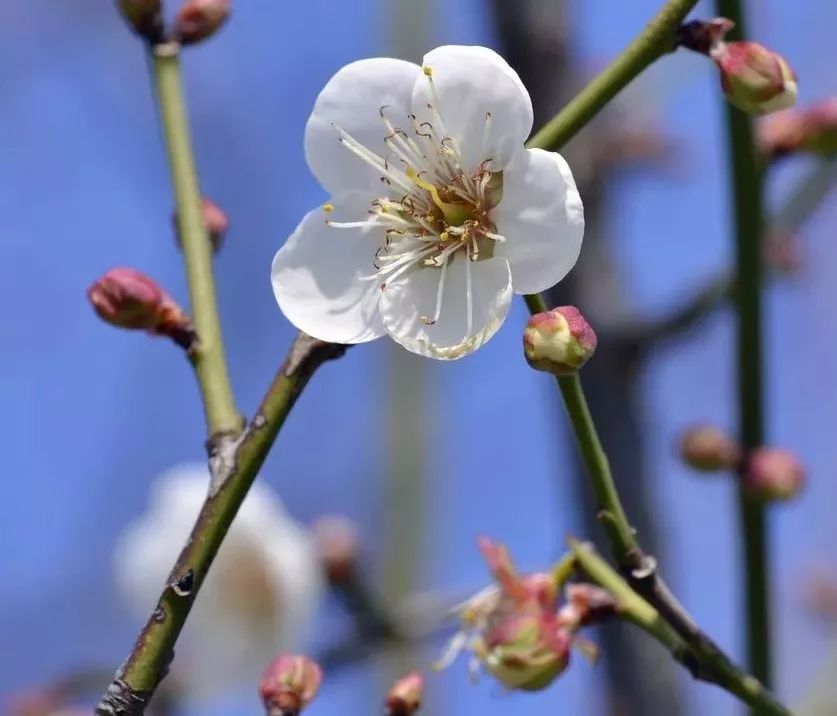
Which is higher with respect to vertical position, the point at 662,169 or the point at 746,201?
the point at 662,169

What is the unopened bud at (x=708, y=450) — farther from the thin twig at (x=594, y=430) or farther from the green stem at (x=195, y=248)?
the green stem at (x=195, y=248)

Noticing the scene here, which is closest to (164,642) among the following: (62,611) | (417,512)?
(417,512)

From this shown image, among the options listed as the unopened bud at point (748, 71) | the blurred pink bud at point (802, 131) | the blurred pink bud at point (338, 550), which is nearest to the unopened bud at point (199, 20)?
the unopened bud at point (748, 71)

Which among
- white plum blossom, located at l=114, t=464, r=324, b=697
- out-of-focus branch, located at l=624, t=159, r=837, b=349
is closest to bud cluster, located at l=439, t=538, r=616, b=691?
out-of-focus branch, located at l=624, t=159, r=837, b=349

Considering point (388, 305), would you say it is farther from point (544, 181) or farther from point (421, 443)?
point (421, 443)

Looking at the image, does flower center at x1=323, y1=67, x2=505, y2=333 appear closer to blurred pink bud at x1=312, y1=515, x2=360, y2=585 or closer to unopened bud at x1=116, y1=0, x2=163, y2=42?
unopened bud at x1=116, y1=0, x2=163, y2=42

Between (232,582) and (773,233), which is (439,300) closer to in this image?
(773,233)
